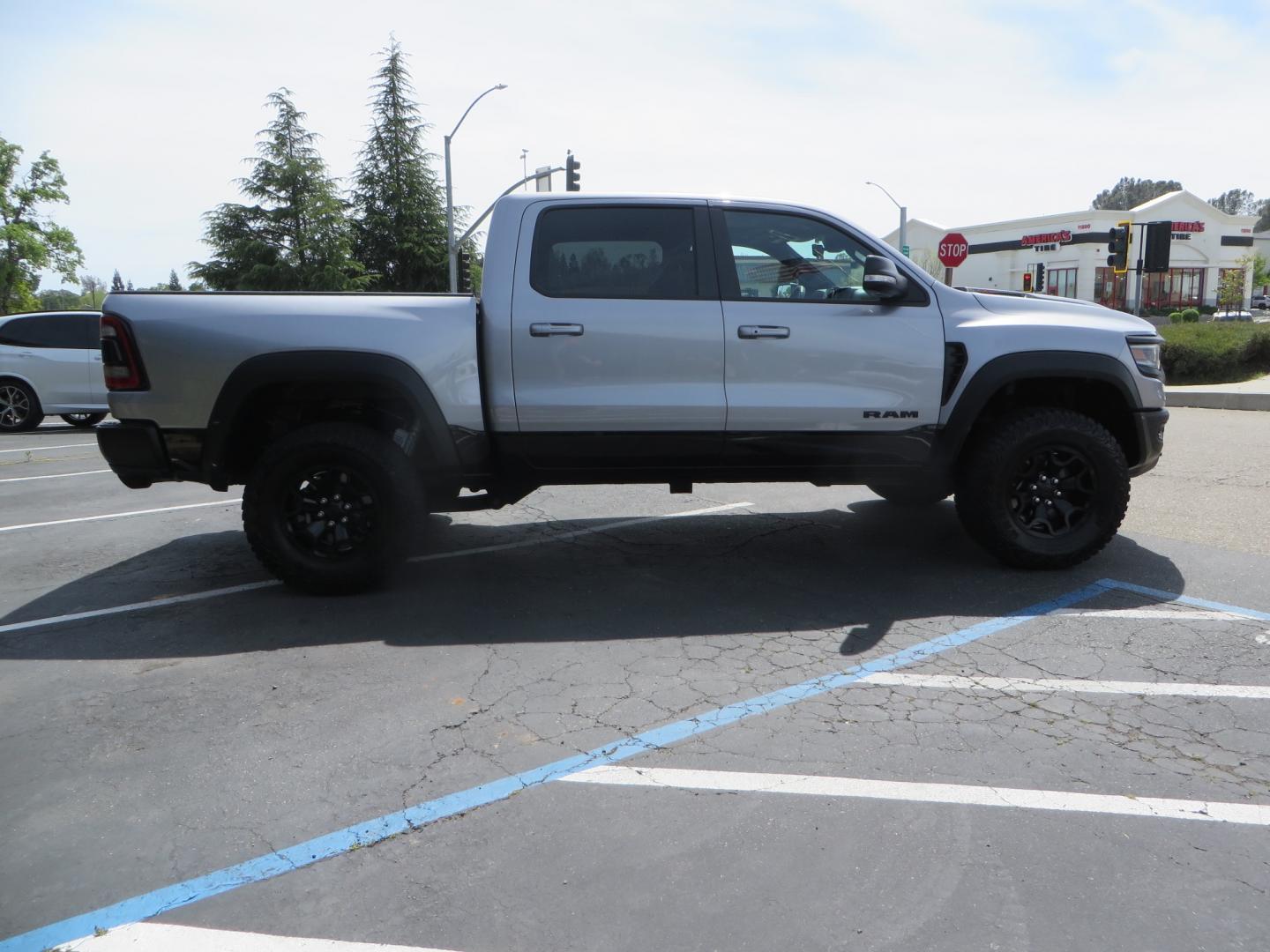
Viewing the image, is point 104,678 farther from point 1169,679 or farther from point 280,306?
point 1169,679

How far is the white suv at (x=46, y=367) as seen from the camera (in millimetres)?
14203

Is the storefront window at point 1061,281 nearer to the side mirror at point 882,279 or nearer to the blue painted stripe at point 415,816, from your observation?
the side mirror at point 882,279

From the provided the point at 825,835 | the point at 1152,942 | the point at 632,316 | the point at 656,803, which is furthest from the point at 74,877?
the point at 632,316

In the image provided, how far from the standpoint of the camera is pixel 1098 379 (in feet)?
18.1

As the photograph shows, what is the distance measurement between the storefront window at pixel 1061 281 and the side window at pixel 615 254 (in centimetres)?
Answer: 5919

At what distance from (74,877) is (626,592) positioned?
309 cm

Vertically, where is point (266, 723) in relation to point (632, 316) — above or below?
below

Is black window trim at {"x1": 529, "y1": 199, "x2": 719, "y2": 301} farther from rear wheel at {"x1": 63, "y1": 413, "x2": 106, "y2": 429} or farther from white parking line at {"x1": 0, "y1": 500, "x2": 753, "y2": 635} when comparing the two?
rear wheel at {"x1": 63, "y1": 413, "x2": 106, "y2": 429}

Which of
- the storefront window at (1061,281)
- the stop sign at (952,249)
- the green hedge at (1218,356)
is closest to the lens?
the green hedge at (1218,356)

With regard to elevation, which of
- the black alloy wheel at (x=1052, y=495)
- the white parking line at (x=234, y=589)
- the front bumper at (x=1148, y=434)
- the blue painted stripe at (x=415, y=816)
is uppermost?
the front bumper at (x=1148, y=434)

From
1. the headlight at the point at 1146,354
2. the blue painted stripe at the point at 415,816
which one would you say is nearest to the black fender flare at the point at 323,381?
the blue painted stripe at the point at 415,816

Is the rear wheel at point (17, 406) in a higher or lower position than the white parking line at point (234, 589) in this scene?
higher

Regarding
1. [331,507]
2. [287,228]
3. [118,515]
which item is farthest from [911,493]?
[287,228]

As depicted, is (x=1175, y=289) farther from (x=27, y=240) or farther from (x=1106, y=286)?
(x=27, y=240)
